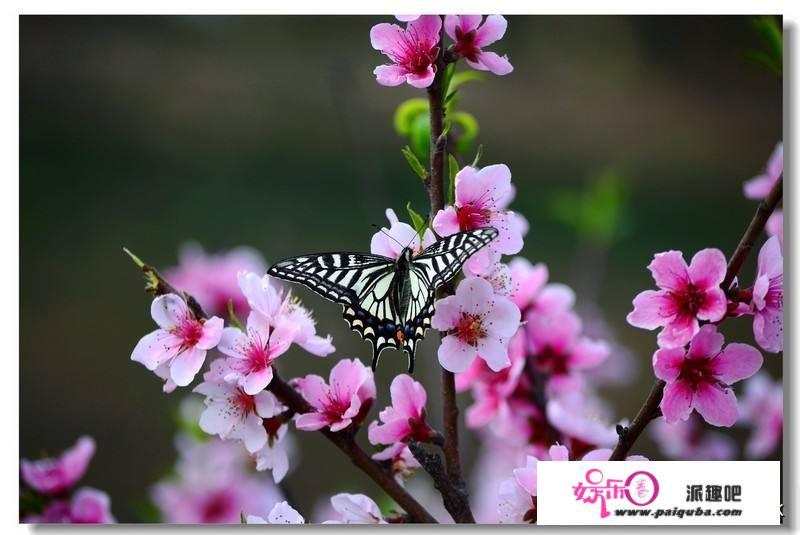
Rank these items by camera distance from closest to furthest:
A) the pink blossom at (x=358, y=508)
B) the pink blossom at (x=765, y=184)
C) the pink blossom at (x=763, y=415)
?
the pink blossom at (x=358, y=508) < the pink blossom at (x=765, y=184) < the pink blossom at (x=763, y=415)

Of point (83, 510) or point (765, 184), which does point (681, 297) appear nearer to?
point (765, 184)

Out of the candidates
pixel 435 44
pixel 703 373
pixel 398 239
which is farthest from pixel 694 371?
pixel 435 44

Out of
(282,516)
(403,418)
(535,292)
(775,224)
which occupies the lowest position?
(282,516)

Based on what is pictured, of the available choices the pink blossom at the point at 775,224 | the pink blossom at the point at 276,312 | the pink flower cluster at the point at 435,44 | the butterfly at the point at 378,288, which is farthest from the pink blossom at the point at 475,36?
the pink blossom at the point at 775,224

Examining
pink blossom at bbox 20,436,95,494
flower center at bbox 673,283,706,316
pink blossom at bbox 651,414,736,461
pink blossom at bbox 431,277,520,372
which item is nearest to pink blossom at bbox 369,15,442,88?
pink blossom at bbox 431,277,520,372

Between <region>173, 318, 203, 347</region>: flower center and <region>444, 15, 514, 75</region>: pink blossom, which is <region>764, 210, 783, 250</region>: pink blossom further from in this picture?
<region>173, 318, 203, 347</region>: flower center

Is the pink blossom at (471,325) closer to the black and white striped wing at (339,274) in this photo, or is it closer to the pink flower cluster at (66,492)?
the black and white striped wing at (339,274)
